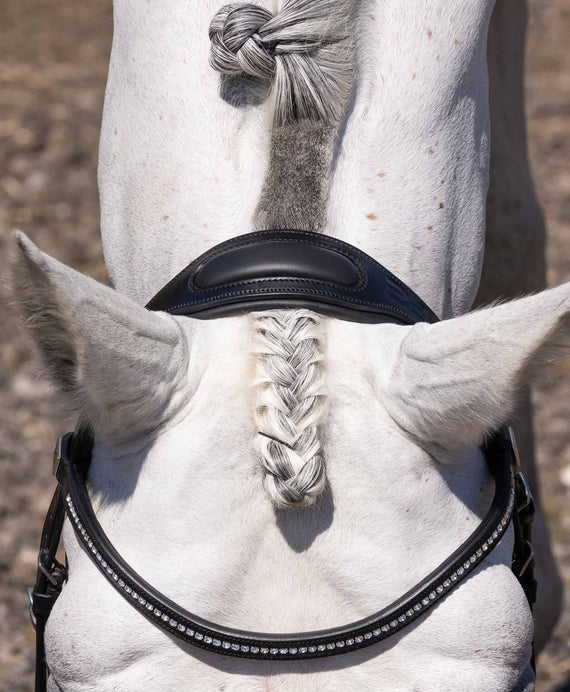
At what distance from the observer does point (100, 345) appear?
3.30 feet

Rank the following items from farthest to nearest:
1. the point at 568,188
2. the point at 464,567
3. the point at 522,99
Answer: the point at 568,188 → the point at 522,99 → the point at 464,567

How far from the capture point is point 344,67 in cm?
123

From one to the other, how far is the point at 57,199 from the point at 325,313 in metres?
3.62

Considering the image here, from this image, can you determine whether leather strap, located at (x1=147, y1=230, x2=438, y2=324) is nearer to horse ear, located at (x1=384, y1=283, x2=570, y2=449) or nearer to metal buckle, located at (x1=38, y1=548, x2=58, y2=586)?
horse ear, located at (x1=384, y1=283, x2=570, y2=449)

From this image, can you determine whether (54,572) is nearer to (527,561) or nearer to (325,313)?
(325,313)

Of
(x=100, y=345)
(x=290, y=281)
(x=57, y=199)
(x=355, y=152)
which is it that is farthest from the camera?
(x=57, y=199)

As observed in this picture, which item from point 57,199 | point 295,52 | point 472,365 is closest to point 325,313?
point 472,365

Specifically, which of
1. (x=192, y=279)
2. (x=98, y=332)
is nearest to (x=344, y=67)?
(x=192, y=279)

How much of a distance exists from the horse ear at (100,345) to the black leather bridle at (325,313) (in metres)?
0.09

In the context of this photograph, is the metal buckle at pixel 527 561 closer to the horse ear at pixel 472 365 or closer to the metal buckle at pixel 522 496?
the metal buckle at pixel 522 496

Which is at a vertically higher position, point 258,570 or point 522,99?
point 522,99

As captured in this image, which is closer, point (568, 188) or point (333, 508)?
point (333, 508)

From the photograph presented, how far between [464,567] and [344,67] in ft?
2.16

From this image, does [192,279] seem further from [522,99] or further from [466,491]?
[522,99]
